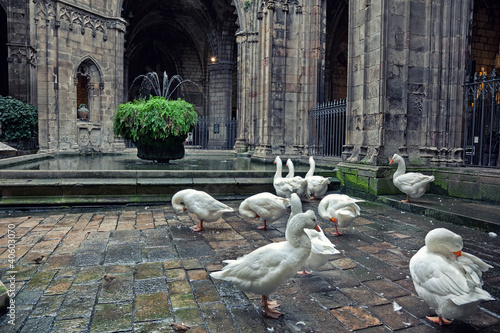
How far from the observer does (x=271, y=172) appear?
27.5 ft

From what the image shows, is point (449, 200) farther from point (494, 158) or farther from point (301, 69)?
point (301, 69)

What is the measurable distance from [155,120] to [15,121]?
10.0m

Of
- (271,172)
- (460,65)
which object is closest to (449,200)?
(460,65)

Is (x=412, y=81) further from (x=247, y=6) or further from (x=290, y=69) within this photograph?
(x=247, y=6)

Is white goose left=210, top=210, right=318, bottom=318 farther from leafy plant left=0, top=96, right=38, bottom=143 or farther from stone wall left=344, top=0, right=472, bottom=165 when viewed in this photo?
leafy plant left=0, top=96, right=38, bottom=143

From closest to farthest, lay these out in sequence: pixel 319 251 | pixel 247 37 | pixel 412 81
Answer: pixel 319 251 < pixel 412 81 < pixel 247 37

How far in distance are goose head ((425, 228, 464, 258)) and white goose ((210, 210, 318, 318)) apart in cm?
87

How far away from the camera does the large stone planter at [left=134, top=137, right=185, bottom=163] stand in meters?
9.91

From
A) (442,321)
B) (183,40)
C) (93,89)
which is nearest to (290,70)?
(442,321)

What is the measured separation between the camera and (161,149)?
10.0 m

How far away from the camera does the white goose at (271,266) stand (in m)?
2.59

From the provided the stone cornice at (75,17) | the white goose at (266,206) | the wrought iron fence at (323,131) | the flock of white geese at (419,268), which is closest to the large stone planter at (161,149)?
the wrought iron fence at (323,131)

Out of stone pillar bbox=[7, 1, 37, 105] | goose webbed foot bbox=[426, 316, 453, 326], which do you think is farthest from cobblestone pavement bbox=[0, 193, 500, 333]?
stone pillar bbox=[7, 1, 37, 105]

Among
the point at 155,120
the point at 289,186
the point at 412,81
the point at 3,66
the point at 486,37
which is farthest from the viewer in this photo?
the point at 3,66
